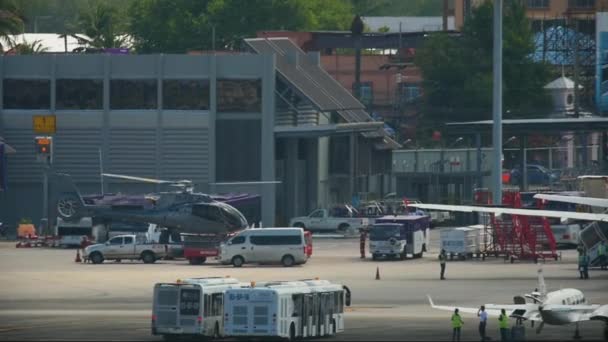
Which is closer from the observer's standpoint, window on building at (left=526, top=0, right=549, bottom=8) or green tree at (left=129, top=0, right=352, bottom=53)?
window on building at (left=526, top=0, right=549, bottom=8)

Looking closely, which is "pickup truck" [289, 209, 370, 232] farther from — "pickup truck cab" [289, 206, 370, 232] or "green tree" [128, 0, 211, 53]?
"green tree" [128, 0, 211, 53]

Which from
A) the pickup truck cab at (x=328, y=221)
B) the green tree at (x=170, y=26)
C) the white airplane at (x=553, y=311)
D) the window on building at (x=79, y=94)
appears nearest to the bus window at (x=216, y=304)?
the white airplane at (x=553, y=311)

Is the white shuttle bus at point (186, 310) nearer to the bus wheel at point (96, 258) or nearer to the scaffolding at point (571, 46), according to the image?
the bus wheel at point (96, 258)

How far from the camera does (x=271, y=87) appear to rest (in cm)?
11731

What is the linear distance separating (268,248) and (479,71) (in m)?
75.3

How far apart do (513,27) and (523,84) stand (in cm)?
563

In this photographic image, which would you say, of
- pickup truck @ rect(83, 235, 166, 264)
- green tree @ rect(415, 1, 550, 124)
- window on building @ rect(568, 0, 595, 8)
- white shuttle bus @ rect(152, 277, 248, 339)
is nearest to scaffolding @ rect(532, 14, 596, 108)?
green tree @ rect(415, 1, 550, 124)

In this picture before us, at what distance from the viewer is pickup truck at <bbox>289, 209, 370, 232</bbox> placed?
11719cm

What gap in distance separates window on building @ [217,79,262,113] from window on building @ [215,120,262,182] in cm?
104

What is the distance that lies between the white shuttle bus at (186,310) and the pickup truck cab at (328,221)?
6256 centimetres

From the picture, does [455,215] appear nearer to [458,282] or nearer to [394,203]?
[394,203]

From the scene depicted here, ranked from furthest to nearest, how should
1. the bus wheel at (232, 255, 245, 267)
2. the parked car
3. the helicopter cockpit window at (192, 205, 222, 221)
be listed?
the parked car
the helicopter cockpit window at (192, 205, 222, 221)
the bus wheel at (232, 255, 245, 267)

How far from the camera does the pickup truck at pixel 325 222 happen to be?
117 meters

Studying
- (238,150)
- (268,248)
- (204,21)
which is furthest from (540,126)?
(204,21)
